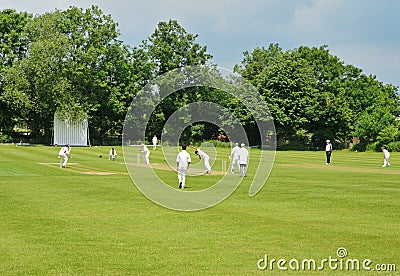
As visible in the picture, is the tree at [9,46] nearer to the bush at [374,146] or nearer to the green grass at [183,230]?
the bush at [374,146]

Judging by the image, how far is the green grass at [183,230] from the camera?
38.4 ft

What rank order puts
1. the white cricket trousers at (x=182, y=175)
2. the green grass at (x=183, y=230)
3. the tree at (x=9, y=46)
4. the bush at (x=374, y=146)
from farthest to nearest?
1. the bush at (x=374, y=146)
2. the tree at (x=9, y=46)
3. the white cricket trousers at (x=182, y=175)
4. the green grass at (x=183, y=230)

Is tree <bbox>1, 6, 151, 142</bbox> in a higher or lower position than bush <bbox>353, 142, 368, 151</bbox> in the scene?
higher

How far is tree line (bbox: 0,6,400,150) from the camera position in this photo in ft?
248

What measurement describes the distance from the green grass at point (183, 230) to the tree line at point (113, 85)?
45.3 m

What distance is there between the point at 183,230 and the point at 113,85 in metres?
68.9

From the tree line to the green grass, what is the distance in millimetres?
45274

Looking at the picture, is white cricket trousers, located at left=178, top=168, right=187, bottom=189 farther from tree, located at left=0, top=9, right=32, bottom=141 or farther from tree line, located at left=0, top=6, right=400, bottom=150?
tree, located at left=0, top=9, right=32, bottom=141

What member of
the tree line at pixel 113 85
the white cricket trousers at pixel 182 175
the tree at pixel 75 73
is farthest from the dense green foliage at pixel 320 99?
the white cricket trousers at pixel 182 175

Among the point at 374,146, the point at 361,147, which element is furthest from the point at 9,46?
the point at 374,146

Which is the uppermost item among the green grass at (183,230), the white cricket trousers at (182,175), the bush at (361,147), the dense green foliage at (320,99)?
the dense green foliage at (320,99)

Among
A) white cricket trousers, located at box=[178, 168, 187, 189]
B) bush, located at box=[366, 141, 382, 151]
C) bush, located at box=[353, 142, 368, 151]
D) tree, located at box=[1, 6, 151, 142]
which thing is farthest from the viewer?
bush, located at box=[353, 142, 368, 151]

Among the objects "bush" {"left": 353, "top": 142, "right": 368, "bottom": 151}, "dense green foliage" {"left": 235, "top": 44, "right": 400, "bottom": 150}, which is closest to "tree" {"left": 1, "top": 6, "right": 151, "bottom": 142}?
"dense green foliage" {"left": 235, "top": 44, "right": 400, "bottom": 150}

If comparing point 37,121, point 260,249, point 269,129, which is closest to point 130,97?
point 37,121
